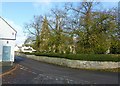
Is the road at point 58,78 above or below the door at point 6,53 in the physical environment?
below

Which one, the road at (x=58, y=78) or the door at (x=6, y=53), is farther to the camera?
the door at (x=6, y=53)

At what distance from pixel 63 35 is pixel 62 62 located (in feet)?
33.9

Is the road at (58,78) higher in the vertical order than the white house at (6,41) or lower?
lower

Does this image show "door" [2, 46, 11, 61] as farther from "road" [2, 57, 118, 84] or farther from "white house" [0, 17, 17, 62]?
"road" [2, 57, 118, 84]

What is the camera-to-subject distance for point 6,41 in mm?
37844

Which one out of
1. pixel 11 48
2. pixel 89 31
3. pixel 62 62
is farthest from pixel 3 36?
pixel 89 31

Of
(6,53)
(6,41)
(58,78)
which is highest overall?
(6,41)

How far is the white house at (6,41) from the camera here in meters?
37.5

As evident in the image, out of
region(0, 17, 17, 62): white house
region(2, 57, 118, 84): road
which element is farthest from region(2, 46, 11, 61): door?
region(2, 57, 118, 84): road

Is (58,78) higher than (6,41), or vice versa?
(6,41)

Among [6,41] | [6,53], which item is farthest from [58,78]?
[6,41]

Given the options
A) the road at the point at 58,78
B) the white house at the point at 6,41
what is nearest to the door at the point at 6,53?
the white house at the point at 6,41

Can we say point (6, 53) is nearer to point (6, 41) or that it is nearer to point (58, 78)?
point (6, 41)

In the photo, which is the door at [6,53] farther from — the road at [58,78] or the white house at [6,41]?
the road at [58,78]
